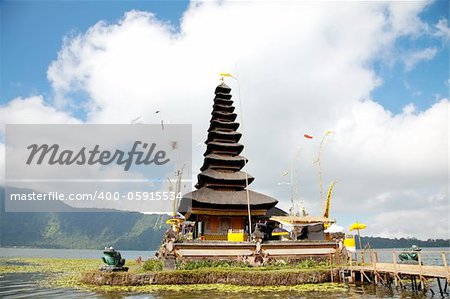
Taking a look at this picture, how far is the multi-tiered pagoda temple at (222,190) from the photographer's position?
32594 millimetres

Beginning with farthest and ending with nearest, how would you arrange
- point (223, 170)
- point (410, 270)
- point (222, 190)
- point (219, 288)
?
point (223, 170), point (222, 190), point (219, 288), point (410, 270)

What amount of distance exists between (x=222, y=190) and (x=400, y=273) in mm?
17184

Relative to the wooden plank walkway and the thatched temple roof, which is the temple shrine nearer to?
the thatched temple roof

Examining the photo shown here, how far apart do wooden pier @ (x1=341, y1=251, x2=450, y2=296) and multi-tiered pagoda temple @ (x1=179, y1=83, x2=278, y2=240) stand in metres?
9.27

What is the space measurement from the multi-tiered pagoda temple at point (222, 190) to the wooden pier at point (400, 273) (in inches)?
365

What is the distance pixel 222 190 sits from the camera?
35.2 m

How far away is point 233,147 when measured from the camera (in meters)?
38.4

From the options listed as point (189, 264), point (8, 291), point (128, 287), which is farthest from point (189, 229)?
point (8, 291)

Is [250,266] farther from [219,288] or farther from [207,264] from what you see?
[219,288]

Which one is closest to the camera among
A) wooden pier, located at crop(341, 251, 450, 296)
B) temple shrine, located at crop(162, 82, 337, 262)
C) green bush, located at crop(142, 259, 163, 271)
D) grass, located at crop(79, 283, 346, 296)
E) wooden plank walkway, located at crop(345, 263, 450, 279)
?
wooden plank walkway, located at crop(345, 263, 450, 279)

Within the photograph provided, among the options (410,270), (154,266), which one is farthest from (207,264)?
(410,270)

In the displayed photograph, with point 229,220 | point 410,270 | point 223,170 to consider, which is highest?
point 223,170

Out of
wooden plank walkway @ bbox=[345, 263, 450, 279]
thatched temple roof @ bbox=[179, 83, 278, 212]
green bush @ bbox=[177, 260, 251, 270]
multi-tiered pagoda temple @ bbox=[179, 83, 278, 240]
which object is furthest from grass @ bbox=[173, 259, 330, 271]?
thatched temple roof @ bbox=[179, 83, 278, 212]

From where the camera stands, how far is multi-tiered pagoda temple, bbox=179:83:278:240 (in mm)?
32594
